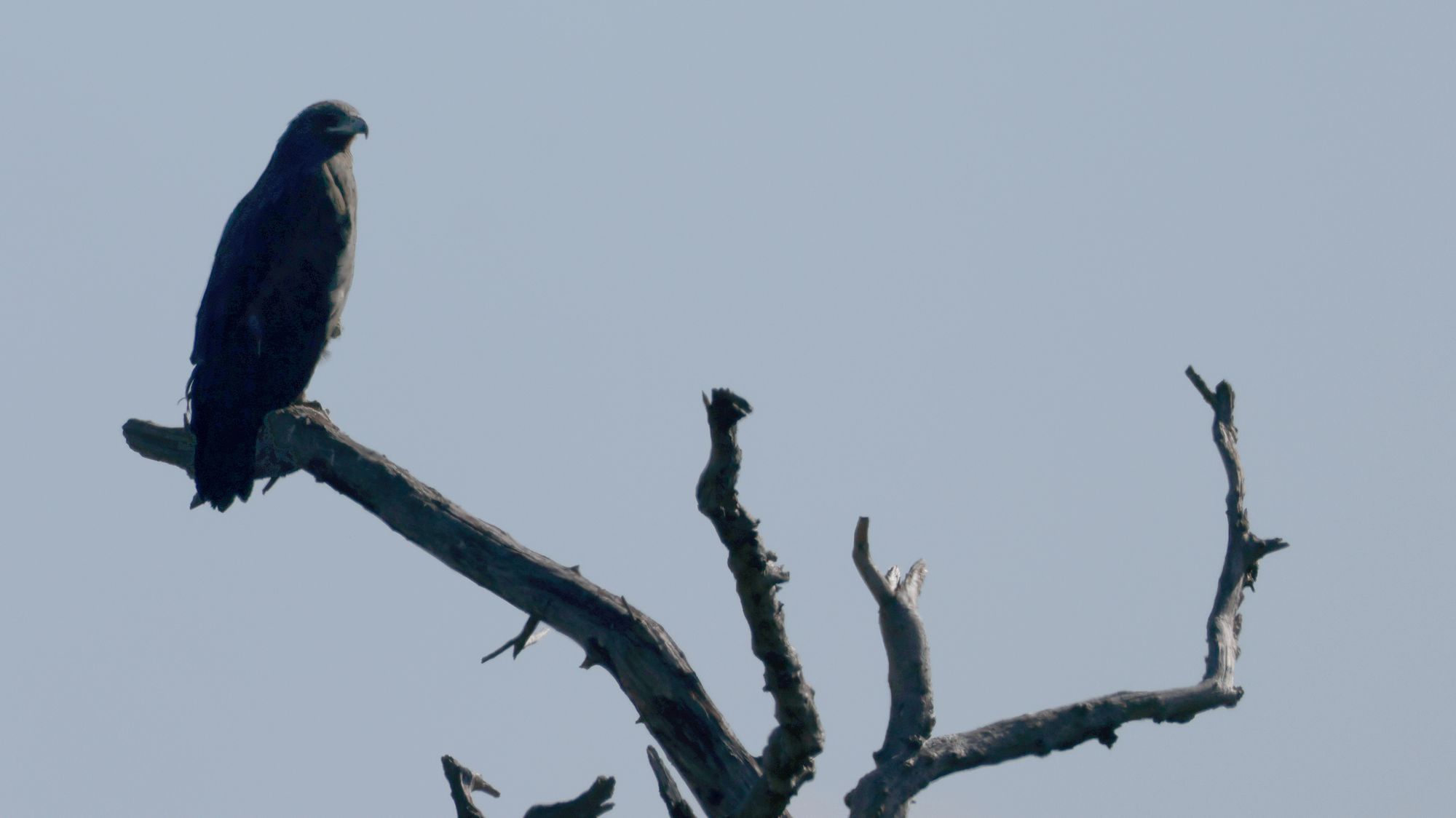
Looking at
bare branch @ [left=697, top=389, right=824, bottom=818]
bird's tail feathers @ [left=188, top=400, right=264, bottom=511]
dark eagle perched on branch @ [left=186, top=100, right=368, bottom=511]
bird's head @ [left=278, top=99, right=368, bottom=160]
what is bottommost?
bare branch @ [left=697, top=389, right=824, bottom=818]

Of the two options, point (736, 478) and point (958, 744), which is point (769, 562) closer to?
point (736, 478)

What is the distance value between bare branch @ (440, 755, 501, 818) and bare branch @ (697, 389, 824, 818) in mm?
1425

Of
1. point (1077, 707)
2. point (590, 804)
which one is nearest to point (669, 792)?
point (590, 804)

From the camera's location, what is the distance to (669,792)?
447 cm

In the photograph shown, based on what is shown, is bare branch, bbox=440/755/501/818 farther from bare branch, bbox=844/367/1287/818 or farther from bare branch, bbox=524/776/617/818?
bare branch, bbox=844/367/1287/818

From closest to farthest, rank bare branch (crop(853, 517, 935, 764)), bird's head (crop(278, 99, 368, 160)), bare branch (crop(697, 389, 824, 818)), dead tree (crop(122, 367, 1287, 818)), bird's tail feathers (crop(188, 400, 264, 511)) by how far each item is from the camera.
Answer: bare branch (crop(697, 389, 824, 818)), dead tree (crop(122, 367, 1287, 818)), bare branch (crop(853, 517, 935, 764)), bird's tail feathers (crop(188, 400, 264, 511)), bird's head (crop(278, 99, 368, 160))

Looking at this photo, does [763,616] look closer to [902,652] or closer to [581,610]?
[581,610]

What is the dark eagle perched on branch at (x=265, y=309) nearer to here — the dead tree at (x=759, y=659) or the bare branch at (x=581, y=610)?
the dead tree at (x=759, y=659)

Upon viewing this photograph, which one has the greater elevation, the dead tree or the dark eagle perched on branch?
the dark eagle perched on branch

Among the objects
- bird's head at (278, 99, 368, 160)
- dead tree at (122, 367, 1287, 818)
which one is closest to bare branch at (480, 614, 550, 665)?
dead tree at (122, 367, 1287, 818)

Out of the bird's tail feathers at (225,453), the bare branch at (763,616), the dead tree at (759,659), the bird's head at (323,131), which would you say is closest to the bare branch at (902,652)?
the dead tree at (759,659)

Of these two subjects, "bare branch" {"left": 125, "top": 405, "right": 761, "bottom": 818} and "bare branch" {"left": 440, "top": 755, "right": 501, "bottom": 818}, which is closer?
"bare branch" {"left": 125, "top": 405, "right": 761, "bottom": 818}

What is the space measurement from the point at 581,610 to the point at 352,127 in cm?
394

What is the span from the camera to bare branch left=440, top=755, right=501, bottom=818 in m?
5.18
